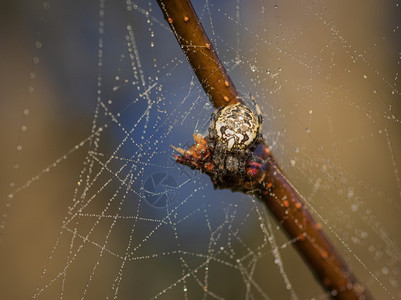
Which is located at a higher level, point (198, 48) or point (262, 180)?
point (198, 48)

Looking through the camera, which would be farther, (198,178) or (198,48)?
(198,178)

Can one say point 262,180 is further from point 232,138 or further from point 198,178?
point 198,178

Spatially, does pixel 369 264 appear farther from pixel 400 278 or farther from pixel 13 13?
pixel 13 13

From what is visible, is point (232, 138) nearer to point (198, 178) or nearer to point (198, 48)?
point (198, 48)

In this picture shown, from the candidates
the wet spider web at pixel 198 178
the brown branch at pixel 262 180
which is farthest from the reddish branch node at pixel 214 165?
the wet spider web at pixel 198 178

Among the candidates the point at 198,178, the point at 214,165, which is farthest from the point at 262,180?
the point at 198,178

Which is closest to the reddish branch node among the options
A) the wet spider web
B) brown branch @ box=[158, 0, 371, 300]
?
brown branch @ box=[158, 0, 371, 300]

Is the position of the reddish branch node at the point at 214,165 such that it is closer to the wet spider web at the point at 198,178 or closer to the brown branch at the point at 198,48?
the brown branch at the point at 198,48
